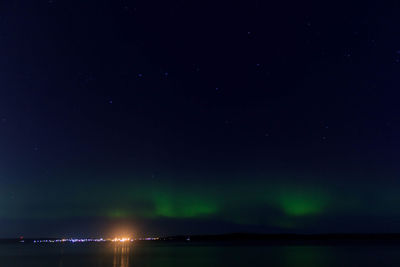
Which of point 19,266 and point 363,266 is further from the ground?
point 19,266

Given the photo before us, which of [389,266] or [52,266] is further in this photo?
[52,266]

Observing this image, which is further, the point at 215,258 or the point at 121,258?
the point at 121,258

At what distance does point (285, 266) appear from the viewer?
43.7m

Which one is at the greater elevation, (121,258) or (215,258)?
(121,258)

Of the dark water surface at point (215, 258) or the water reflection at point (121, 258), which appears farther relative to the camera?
the dark water surface at point (215, 258)

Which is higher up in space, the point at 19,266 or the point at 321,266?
the point at 19,266

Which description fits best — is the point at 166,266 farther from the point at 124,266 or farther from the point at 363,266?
the point at 363,266

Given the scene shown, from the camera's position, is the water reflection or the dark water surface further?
the dark water surface

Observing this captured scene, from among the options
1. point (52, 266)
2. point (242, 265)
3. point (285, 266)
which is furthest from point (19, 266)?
point (285, 266)

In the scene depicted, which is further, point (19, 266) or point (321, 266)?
point (19, 266)

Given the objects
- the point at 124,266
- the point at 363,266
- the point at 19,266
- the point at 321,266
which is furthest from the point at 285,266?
the point at 19,266

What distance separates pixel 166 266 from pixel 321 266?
46.6 feet

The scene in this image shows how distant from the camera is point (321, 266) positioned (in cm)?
4331

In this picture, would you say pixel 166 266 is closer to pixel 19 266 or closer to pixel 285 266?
pixel 285 266
